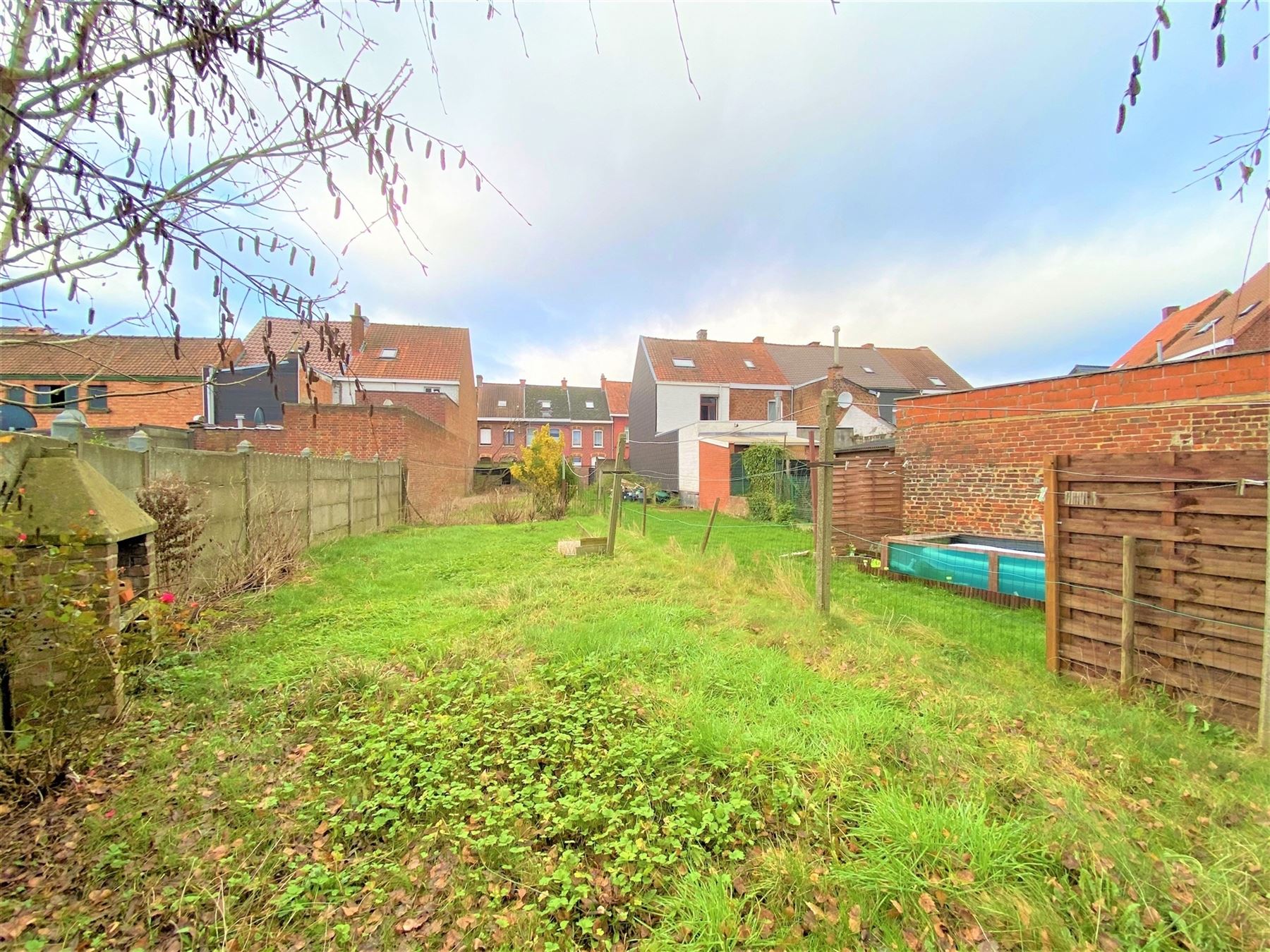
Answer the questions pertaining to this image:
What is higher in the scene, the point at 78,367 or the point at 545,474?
the point at 78,367

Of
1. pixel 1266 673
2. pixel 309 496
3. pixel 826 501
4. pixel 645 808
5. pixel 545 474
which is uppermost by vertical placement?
pixel 545 474

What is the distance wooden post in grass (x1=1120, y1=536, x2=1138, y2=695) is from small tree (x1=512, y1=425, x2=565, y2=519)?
1385 cm

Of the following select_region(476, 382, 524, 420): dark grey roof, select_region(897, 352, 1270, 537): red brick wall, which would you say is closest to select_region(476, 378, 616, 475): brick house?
select_region(476, 382, 524, 420): dark grey roof

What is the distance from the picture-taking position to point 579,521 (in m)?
14.7

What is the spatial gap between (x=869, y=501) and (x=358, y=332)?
26118 mm

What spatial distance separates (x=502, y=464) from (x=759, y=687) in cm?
2679

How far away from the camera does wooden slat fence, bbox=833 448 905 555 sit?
1012 centimetres

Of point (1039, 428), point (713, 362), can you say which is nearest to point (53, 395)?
point (1039, 428)

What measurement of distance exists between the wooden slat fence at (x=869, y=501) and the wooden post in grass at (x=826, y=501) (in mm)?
5255

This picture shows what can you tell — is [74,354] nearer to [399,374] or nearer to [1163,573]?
[1163,573]

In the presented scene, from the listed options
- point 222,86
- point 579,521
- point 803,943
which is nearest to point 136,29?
point 222,86

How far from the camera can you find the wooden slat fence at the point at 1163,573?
131 inches

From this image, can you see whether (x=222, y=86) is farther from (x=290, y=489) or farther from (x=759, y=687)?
(x=290, y=489)

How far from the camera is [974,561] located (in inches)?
285
